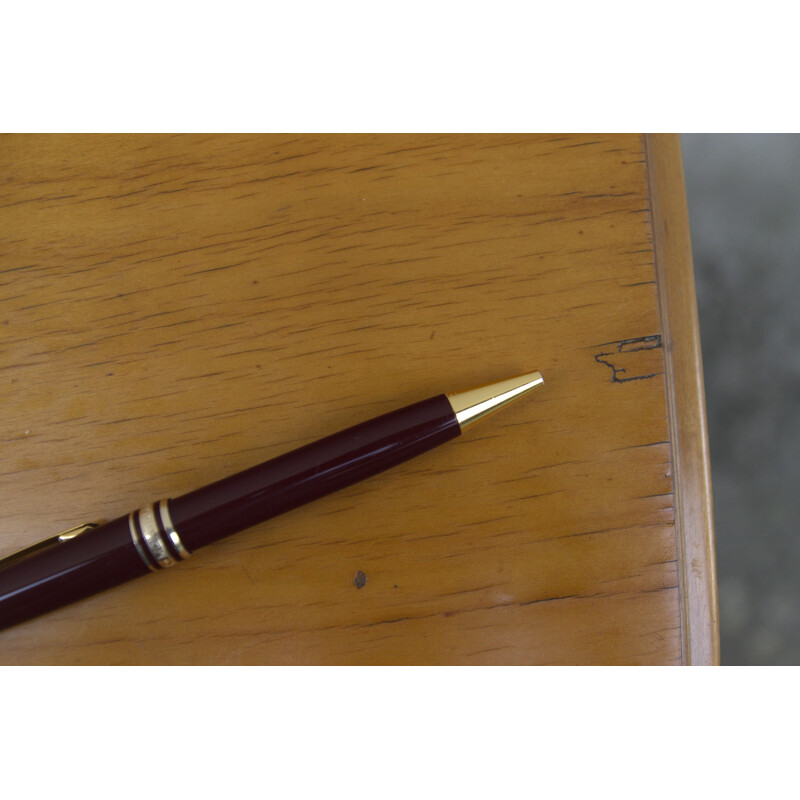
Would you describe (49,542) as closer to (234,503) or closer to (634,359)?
(234,503)

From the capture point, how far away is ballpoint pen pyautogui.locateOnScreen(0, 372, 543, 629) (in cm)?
36

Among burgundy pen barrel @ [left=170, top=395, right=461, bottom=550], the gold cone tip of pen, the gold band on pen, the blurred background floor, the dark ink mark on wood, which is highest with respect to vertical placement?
the blurred background floor

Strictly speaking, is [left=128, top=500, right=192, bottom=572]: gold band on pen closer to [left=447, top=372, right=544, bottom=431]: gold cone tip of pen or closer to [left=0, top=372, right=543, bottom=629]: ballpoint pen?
[left=0, top=372, right=543, bottom=629]: ballpoint pen

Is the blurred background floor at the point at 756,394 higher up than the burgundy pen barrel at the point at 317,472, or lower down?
higher up

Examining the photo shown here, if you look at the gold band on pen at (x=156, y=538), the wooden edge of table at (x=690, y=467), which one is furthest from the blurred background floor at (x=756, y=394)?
the gold band on pen at (x=156, y=538)

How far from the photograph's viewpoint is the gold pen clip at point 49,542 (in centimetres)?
37

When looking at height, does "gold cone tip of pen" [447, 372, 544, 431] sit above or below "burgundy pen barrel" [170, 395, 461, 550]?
above

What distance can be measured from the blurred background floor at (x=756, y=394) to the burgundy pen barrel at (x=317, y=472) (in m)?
0.33

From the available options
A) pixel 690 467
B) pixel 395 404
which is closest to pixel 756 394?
pixel 690 467

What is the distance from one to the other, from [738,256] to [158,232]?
482mm

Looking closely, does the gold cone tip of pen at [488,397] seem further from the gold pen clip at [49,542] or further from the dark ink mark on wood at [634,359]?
the gold pen clip at [49,542]

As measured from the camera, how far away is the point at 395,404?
1.24 feet

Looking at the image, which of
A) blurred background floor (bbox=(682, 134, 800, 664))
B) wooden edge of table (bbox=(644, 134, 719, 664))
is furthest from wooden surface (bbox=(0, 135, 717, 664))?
blurred background floor (bbox=(682, 134, 800, 664))

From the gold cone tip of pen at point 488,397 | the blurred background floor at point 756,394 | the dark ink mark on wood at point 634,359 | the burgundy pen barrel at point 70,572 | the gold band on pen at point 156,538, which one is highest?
the blurred background floor at point 756,394
